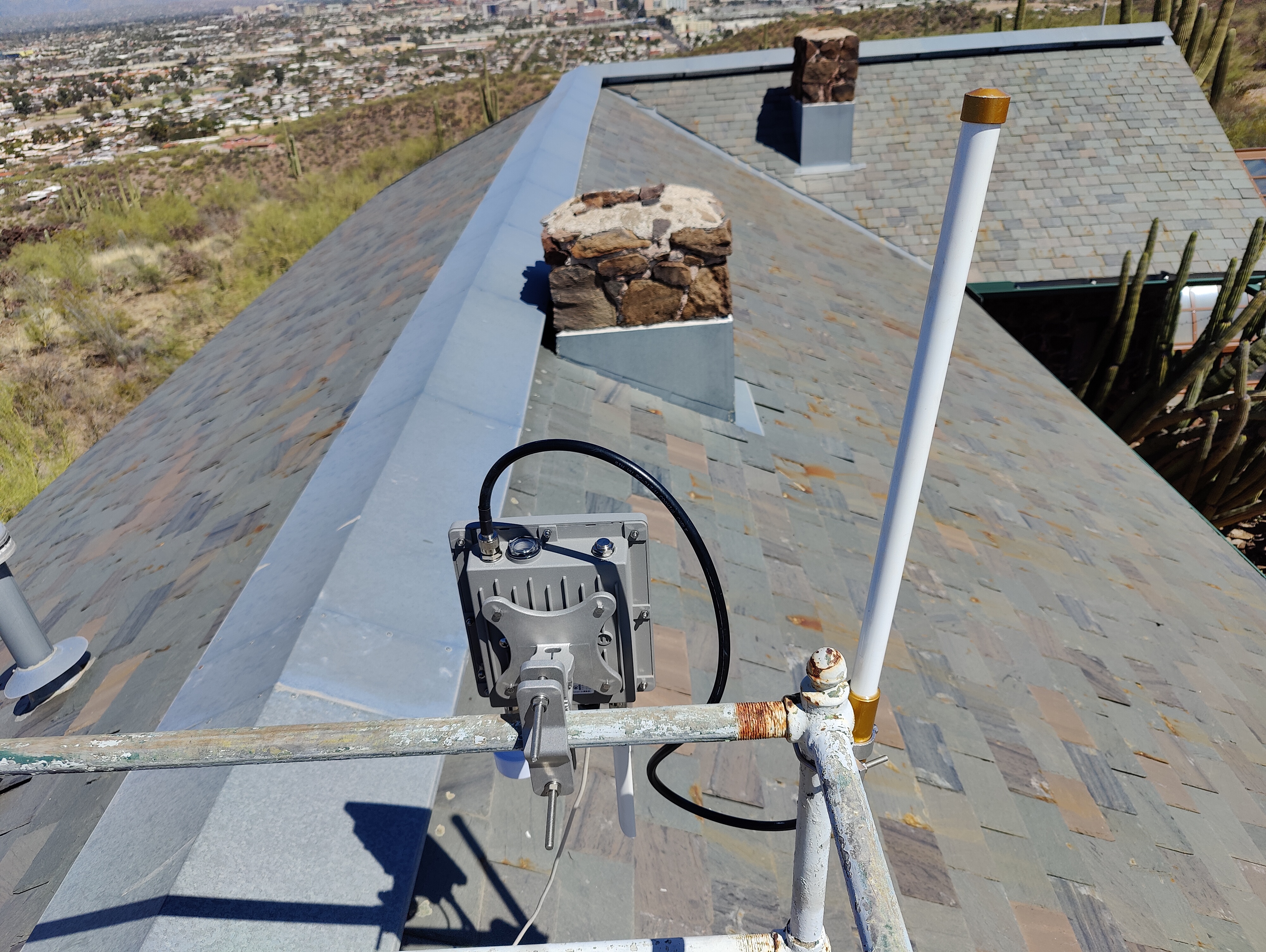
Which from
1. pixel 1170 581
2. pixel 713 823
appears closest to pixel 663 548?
pixel 713 823

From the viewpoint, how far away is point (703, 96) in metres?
10.7

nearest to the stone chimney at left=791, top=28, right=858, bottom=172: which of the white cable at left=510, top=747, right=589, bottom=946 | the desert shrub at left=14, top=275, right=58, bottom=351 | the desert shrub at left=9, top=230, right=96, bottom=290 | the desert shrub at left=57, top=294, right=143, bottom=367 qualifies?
the white cable at left=510, top=747, right=589, bottom=946

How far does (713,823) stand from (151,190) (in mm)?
26343

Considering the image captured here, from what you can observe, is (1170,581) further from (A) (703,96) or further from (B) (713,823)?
(A) (703,96)

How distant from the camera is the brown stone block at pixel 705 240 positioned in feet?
12.4

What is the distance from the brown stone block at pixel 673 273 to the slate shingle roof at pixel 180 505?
1.45 metres

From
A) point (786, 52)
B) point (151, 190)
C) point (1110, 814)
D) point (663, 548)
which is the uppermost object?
point (786, 52)

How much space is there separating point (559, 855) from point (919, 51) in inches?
479

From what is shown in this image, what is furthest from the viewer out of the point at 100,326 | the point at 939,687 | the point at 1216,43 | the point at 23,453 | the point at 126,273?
the point at 126,273

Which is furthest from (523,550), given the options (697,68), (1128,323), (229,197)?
(229,197)

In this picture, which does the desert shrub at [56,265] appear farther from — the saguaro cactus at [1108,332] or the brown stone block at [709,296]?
the saguaro cactus at [1108,332]

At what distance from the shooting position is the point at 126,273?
52.3 ft

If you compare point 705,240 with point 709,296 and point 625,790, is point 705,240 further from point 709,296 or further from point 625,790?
point 625,790

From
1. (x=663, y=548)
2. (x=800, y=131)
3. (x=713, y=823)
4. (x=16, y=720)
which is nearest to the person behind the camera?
(x=713, y=823)
